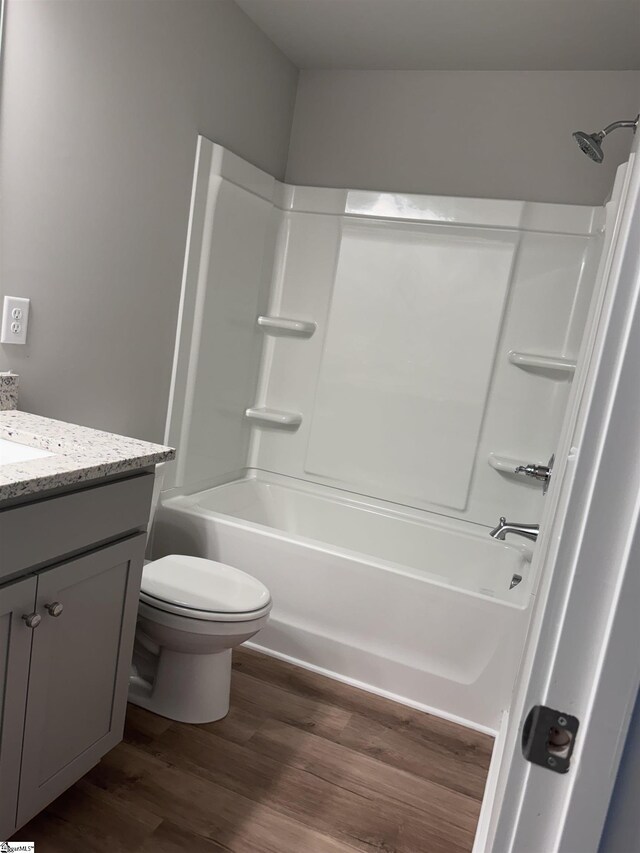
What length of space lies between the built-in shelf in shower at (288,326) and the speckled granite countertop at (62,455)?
1443 millimetres

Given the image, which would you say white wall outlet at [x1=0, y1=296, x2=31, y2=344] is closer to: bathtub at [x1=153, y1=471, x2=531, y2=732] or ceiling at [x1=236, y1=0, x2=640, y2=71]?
bathtub at [x1=153, y1=471, x2=531, y2=732]

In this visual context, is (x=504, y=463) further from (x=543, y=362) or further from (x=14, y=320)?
(x=14, y=320)

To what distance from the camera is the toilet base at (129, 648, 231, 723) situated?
202 cm

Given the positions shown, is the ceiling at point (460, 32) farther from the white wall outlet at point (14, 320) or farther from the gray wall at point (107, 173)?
the white wall outlet at point (14, 320)

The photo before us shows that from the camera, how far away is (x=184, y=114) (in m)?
2.38

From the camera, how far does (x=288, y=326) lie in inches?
123

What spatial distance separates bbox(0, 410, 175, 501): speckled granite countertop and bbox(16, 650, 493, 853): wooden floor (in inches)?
33.7

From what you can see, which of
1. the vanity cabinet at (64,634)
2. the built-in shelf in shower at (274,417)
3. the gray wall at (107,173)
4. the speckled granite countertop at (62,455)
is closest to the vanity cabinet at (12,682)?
the vanity cabinet at (64,634)

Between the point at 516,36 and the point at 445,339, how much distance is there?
1.18 metres

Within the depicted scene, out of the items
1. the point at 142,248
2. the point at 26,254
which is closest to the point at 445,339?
the point at 142,248

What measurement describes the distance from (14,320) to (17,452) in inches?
19.0

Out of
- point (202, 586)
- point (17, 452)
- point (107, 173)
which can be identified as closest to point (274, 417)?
point (202, 586)

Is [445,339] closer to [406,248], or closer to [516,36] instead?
[406,248]

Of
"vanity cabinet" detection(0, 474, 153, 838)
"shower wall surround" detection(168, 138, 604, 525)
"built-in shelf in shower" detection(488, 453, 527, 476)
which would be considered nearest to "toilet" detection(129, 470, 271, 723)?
"vanity cabinet" detection(0, 474, 153, 838)
